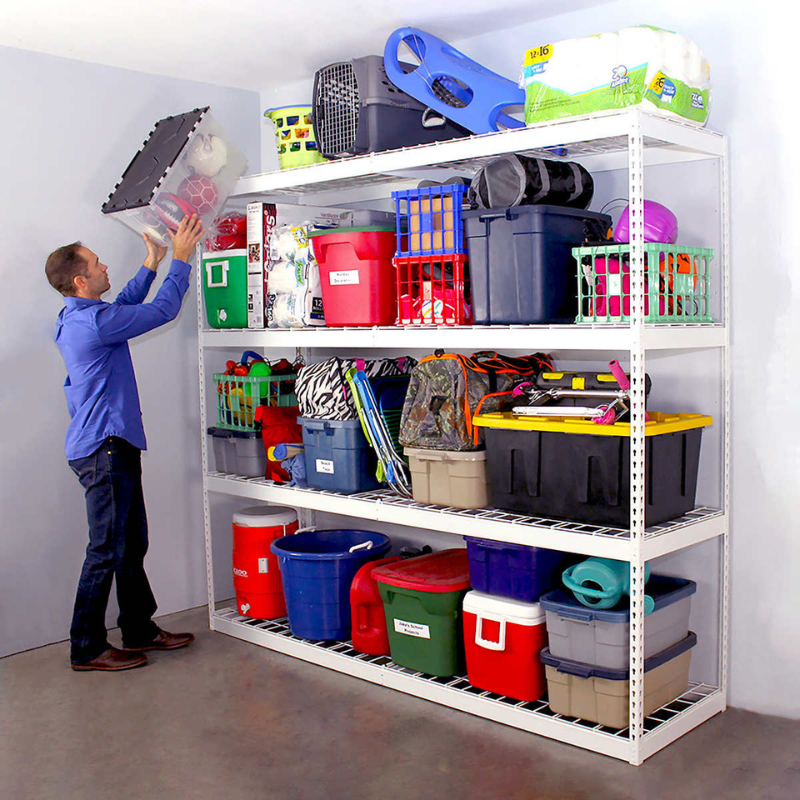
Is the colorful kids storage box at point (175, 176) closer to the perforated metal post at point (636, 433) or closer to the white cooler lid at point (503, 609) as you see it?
the perforated metal post at point (636, 433)

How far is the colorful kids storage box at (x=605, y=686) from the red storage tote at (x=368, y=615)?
0.84 meters

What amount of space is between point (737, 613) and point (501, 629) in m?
0.92

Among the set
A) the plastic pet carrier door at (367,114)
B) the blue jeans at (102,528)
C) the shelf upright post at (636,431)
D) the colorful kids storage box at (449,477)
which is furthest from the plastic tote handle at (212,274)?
the shelf upright post at (636,431)

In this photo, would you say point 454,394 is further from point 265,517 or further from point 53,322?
point 53,322

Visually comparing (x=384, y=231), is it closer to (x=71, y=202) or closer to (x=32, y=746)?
(x=71, y=202)

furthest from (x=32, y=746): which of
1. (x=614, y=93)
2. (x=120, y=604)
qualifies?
(x=614, y=93)

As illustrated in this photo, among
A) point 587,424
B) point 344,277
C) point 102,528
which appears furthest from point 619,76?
point 102,528

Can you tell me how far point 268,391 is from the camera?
4398 mm

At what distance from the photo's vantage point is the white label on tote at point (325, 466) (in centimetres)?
400

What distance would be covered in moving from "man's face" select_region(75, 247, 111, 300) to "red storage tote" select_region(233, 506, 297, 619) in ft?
4.15

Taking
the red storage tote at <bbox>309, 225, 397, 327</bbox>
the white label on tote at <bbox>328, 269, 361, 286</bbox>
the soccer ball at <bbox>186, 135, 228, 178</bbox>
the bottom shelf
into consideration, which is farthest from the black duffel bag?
the bottom shelf

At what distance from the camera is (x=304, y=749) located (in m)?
3.22

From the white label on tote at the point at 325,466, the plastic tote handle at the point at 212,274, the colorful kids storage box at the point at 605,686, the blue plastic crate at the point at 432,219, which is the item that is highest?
the blue plastic crate at the point at 432,219

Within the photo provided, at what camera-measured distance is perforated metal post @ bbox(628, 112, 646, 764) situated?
293cm
